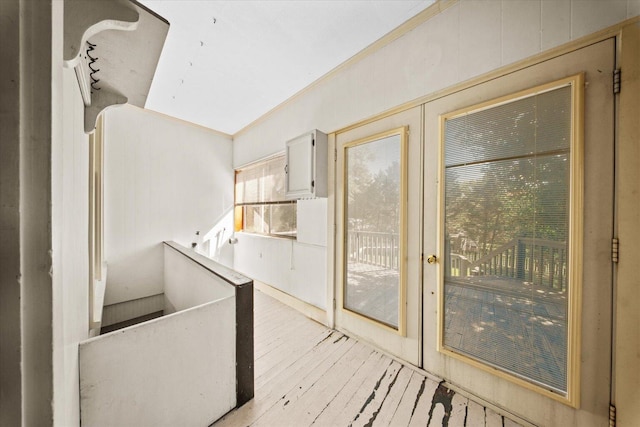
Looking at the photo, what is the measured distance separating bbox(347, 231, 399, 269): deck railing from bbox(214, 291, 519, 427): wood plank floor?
780 millimetres

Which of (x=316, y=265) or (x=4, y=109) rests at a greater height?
(x=4, y=109)

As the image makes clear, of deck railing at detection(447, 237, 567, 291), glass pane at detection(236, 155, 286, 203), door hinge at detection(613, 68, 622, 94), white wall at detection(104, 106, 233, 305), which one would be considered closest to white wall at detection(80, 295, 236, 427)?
deck railing at detection(447, 237, 567, 291)

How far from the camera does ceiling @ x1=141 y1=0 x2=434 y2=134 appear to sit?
167 centimetres

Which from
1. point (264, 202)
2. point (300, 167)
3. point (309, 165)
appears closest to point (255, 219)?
point (264, 202)

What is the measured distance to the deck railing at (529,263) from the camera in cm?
127

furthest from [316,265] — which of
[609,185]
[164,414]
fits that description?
[609,185]

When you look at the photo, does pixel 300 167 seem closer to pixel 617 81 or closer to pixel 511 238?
pixel 511 238

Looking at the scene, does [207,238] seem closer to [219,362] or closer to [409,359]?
[219,362]

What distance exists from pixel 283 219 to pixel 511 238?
2.56 m

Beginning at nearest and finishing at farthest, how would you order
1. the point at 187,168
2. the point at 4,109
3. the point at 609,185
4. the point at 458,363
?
the point at 4,109 → the point at 609,185 → the point at 458,363 → the point at 187,168

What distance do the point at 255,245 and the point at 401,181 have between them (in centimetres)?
264

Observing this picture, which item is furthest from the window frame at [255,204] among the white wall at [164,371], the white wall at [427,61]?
the white wall at [164,371]

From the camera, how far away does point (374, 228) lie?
2.11 meters

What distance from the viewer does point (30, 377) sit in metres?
0.41
